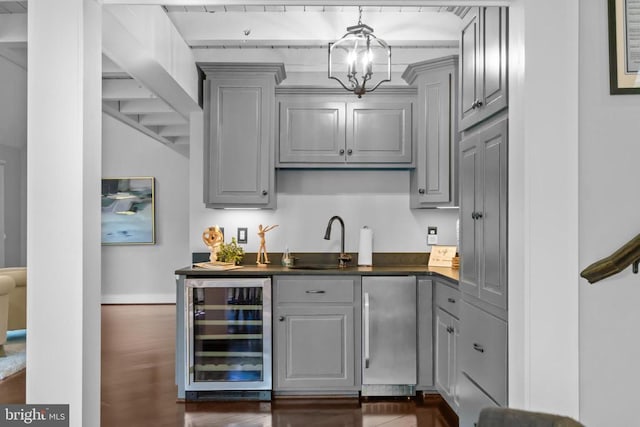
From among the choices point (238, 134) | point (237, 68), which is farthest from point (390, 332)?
point (237, 68)

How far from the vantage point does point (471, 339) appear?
2.57 m

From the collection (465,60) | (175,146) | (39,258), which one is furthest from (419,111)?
(175,146)

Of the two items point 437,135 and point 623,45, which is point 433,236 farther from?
point 623,45

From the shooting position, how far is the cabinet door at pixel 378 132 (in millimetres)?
4395

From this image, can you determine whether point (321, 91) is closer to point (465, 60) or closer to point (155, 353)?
point (465, 60)

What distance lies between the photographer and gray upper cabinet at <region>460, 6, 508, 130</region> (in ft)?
7.04

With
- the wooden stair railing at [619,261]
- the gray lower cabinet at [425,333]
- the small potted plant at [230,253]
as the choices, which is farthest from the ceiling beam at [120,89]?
the wooden stair railing at [619,261]

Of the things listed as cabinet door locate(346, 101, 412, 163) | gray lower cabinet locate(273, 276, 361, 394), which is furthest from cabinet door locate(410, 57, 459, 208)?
gray lower cabinet locate(273, 276, 361, 394)

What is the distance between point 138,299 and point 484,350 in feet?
23.8

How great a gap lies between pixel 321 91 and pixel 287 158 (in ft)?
1.95

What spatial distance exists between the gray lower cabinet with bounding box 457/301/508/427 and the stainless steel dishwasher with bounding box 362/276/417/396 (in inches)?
45.0

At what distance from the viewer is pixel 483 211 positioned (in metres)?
2.40

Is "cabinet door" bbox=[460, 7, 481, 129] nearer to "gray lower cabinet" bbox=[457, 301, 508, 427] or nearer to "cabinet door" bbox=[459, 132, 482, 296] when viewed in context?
"cabinet door" bbox=[459, 132, 482, 296]

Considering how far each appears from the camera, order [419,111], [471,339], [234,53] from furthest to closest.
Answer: [234,53] < [419,111] < [471,339]
